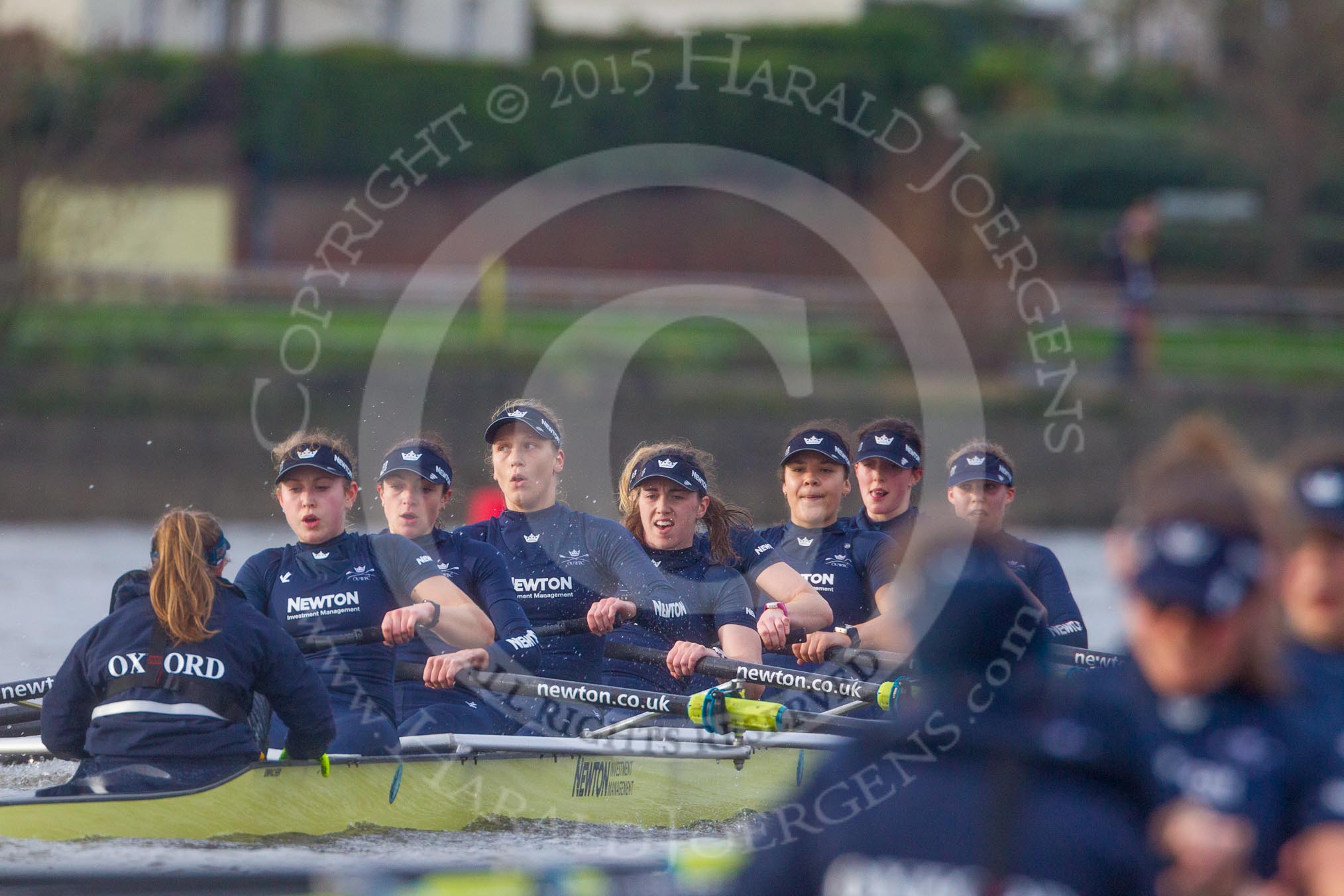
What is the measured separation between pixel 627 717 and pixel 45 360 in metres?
11.6

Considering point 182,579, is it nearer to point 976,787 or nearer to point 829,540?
point 829,540

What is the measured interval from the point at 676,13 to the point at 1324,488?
1110 inches

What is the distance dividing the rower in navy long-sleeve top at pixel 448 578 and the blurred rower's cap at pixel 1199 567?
14.8 feet

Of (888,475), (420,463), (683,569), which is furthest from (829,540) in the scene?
(420,463)

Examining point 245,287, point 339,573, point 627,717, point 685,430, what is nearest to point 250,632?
point 339,573

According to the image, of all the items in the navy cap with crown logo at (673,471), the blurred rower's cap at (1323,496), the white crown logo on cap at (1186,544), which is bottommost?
the white crown logo on cap at (1186,544)

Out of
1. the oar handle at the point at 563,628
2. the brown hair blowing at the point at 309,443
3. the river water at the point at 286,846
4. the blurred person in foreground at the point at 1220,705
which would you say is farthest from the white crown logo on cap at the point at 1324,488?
the oar handle at the point at 563,628

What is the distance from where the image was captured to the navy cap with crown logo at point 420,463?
271 inches

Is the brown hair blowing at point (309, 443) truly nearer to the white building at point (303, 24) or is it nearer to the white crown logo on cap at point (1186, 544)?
the white crown logo on cap at point (1186, 544)

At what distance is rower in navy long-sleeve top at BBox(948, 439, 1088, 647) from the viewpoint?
7148 mm

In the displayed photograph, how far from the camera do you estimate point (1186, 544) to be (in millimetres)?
2402

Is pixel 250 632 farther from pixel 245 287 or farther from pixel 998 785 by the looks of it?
pixel 245 287

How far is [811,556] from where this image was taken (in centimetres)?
750

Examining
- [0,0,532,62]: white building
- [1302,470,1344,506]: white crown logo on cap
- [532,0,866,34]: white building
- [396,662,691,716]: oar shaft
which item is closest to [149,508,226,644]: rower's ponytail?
[396,662,691,716]: oar shaft
